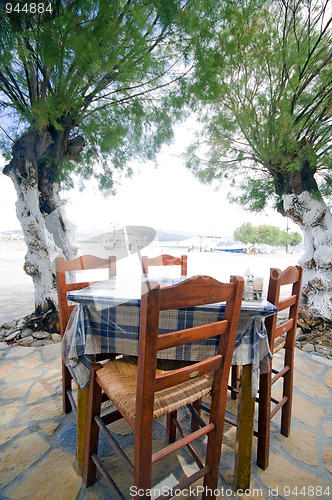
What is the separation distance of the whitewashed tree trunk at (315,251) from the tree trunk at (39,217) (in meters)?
2.97

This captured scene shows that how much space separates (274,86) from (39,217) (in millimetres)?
3010

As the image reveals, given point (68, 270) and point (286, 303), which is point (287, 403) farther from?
point (68, 270)

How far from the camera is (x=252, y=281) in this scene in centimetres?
114

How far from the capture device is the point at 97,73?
195 cm

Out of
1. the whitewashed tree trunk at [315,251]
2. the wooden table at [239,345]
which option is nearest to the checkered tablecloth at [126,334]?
the wooden table at [239,345]

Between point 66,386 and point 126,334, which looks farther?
point 66,386

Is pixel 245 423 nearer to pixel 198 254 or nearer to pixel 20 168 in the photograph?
pixel 198 254

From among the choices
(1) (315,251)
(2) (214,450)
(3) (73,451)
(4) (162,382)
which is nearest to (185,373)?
(4) (162,382)

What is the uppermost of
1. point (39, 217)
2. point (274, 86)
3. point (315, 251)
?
point (274, 86)

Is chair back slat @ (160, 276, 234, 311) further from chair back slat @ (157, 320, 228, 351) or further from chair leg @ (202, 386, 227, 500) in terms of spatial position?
chair leg @ (202, 386, 227, 500)

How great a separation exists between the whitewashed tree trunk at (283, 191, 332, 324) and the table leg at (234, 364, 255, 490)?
88.5 inches

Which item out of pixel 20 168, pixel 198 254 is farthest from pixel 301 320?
pixel 20 168

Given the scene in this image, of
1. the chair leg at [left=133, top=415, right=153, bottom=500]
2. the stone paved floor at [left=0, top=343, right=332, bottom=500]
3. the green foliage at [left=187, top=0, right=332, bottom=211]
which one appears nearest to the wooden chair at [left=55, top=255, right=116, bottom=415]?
the stone paved floor at [left=0, top=343, right=332, bottom=500]

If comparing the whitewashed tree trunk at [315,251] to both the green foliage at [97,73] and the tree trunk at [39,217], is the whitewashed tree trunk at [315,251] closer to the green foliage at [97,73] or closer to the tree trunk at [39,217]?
the green foliage at [97,73]
